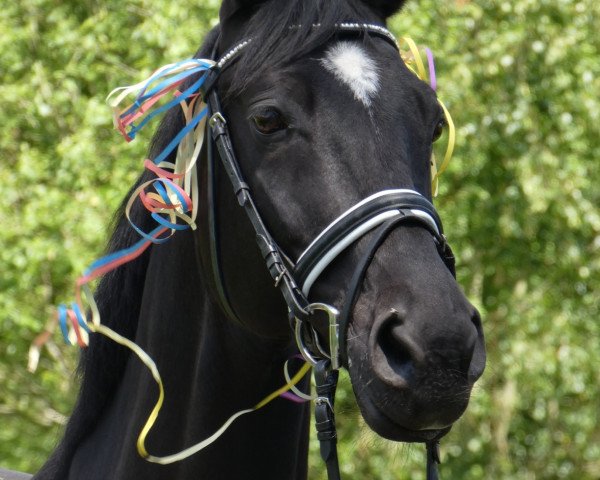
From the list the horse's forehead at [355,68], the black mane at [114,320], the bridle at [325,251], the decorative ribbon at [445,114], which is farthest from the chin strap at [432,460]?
the black mane at [114,320]

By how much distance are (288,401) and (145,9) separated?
529cm

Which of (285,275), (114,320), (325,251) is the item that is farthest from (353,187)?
(114,320)

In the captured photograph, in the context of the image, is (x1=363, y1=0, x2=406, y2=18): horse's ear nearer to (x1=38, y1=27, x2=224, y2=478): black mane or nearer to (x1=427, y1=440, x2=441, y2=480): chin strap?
(x1=38, y1=27, x2=224, y2=478): black mane

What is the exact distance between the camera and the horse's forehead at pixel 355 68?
2.19 metres

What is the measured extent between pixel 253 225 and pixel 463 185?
5496 mm

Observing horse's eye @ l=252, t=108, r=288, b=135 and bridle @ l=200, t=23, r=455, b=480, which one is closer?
bridle @ l=200, t=23, r=455, b=480

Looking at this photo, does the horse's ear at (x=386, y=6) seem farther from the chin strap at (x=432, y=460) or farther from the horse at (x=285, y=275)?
the chin strap at (x=432, y=460)

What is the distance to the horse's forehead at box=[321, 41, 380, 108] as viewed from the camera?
2186mm

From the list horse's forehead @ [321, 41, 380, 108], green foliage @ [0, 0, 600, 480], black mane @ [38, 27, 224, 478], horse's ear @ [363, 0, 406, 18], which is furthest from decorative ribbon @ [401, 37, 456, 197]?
green foliage @ [0, 0, 600, 480]

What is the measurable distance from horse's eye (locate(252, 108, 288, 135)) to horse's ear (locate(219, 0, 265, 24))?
1.20 feet

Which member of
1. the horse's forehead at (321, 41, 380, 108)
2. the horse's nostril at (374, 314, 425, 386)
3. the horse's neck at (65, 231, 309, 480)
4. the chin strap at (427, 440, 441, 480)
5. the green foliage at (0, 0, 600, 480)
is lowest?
the green foliage at (0, 0, 600, 480)

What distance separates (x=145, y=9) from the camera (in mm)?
7266

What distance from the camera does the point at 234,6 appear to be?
247 centimetres

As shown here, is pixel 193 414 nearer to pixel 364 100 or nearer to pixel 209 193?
pixel 209 193
